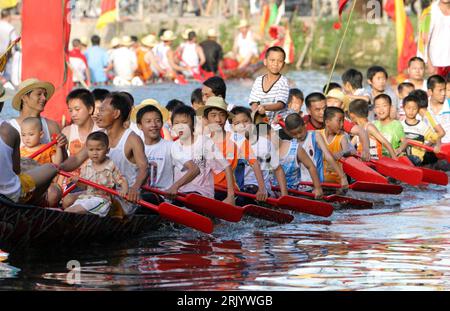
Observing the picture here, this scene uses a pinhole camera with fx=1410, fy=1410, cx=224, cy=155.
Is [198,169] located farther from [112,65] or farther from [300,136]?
[112,65]

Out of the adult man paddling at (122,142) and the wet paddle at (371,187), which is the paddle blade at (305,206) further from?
the adult man paddling at (122,142)

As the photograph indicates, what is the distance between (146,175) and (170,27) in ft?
80.3

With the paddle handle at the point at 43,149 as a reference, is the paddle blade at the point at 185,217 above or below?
below

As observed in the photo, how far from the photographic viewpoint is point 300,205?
12398 mm

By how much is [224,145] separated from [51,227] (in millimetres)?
2508

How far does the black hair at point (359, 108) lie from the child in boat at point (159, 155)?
3.63m

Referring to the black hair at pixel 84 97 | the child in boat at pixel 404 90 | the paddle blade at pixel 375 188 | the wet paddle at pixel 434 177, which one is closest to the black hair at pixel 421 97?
the child in boat at pixel 404 90

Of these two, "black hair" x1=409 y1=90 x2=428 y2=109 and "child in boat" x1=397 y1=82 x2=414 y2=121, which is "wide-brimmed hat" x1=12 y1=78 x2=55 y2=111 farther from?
"child in boat" x1=397 y1=82 x2=414 y2=121

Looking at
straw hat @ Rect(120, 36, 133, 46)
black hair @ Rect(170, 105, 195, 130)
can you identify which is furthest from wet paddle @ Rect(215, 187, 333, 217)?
straw hat @ Rect(120, 36, 133, 46)

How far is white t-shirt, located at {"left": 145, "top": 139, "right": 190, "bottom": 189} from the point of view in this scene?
11789 millimetres

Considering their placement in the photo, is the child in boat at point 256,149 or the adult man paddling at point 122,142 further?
the child in boat at point 256,149

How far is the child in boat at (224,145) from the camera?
1195 cm

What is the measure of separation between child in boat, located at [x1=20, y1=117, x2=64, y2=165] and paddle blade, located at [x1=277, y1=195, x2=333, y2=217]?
7.13ft

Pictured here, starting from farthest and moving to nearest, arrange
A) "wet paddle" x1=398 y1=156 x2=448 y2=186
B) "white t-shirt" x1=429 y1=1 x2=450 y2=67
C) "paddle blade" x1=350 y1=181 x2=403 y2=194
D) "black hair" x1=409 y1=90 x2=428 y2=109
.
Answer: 1. "white t-shirt" x1=429 y1=1 x2=450 y2=67
2. "black hair" x1=409 y1=90 x2=428 y2=109
3. "wet paddle" x1=398 y1=156 x2=448 y2=186
4. "paddle blade" x1=350 y1=181 x2=403 y2=194
